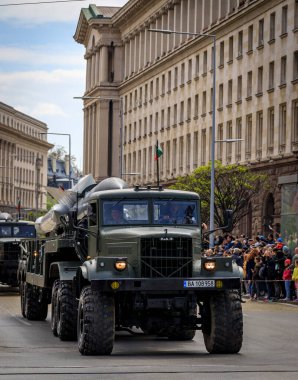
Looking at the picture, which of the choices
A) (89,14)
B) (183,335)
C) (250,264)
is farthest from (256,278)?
(89,14)

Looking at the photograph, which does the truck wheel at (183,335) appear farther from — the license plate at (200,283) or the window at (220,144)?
the window at (220,144)

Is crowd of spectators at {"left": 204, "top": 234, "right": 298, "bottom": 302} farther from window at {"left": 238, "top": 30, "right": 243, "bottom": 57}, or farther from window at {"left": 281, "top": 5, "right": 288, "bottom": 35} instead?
window at {"left": 238, "top": 30, "right": 243, "bottom": 57}

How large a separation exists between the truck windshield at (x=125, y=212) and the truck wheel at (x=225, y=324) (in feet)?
6.47

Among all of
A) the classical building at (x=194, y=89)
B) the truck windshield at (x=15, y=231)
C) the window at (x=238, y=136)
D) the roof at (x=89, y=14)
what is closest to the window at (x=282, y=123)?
the classical building at (x=194, y=89)

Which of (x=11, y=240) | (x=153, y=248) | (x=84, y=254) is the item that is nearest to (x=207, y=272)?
(x=153, y=248)

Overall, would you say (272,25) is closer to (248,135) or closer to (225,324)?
(248,135)

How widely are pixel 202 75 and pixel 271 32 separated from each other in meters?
16.8

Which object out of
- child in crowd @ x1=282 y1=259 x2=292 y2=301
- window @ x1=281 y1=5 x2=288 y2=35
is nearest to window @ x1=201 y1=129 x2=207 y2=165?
window @ x1=281 y1=5 x2=288 y2=35

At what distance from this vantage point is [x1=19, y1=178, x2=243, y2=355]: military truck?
2088 centimetres

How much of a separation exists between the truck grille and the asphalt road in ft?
4.27

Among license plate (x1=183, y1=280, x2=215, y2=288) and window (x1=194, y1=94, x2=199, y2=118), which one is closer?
license plate (x1=183, y1=280, x2=215, y2=288)

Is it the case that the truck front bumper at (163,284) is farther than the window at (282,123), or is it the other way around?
the window at (282,123)

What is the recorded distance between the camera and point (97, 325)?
20562 mm

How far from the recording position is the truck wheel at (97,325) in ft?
67.5
